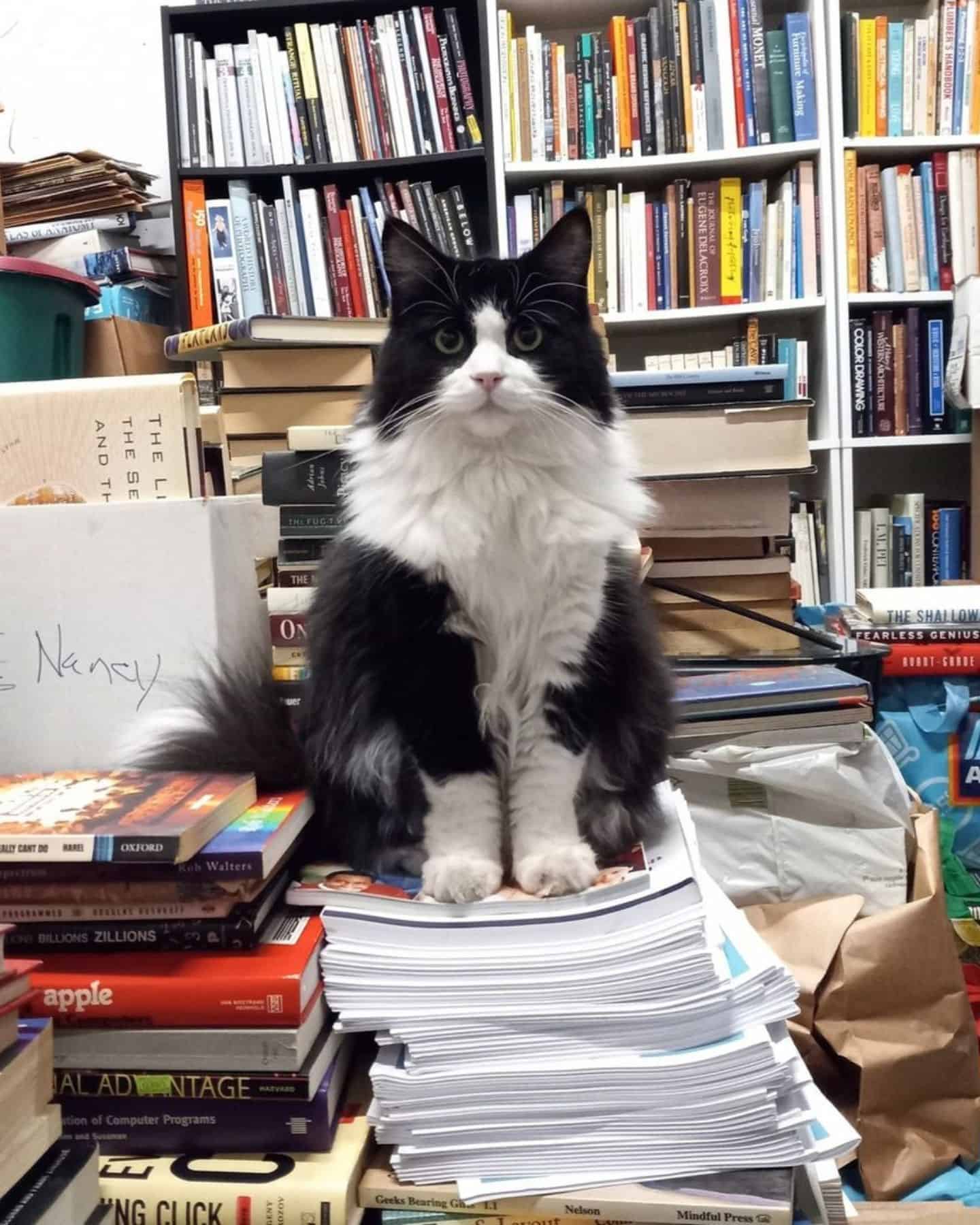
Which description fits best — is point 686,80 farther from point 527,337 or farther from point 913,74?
point 527,337

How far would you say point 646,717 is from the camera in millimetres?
978

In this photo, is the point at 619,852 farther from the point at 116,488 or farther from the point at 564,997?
the point at 116,488

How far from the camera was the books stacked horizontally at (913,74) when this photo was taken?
2160 millimetres

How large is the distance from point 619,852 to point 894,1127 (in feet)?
1.84

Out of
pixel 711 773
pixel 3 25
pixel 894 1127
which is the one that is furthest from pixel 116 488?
pixel 3 25

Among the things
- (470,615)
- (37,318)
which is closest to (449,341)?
(470,615)

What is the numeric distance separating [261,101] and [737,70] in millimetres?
1158

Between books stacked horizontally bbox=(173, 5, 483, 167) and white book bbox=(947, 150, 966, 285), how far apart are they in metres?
1.15

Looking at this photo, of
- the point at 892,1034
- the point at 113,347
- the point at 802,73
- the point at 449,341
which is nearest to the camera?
the point at 449,341

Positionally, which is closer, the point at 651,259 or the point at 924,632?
the point at 924,632

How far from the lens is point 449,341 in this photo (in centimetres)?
89

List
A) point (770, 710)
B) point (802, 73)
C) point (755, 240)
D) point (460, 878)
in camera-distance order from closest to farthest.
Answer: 1. point (460, 878)
2. point (770, 710)
3. point (802, 73)
4. point (755, 240)

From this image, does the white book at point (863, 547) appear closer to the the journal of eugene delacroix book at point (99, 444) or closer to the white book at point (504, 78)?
the white book at point (504, 78)

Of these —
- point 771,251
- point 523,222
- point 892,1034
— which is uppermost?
point 523,222
